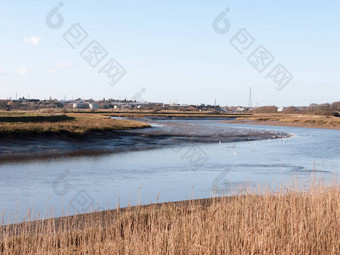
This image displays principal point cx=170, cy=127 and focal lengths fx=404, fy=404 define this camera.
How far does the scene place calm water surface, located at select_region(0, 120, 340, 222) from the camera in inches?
569

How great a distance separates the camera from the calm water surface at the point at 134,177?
569 inches

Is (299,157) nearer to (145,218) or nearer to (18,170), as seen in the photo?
(18,170)

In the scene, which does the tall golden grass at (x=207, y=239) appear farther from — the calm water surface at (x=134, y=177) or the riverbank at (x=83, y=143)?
the riverbank at (x=83, y=143)

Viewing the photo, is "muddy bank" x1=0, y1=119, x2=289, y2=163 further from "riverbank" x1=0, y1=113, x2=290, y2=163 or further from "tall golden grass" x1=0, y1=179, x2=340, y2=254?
"tall golden grass" x1=0, y1=179, x2=340, y2=254

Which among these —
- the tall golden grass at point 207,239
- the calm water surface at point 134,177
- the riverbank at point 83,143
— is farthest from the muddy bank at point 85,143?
the tall golden grass at point 207,239

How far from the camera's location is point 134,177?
67.8 ft

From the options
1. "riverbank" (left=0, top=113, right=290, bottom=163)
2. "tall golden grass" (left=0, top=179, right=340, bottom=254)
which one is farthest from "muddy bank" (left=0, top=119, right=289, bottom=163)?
→ "tall golden grass" (left=0, top=179, right=340, bottom=254)

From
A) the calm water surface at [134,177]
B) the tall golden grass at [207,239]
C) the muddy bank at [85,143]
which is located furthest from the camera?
the muddy bank at [85,143]

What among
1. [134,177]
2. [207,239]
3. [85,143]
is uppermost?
[85,143]

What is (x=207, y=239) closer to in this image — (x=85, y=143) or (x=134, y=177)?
(x=134, y=177)

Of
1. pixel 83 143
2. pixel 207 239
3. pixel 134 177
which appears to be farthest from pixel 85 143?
pixel 207 239

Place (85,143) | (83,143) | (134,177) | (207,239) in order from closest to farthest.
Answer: (207,239) < (134,177) < (83,143) < (85,143)

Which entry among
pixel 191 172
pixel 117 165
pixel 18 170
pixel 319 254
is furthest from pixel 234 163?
pixel 319 254

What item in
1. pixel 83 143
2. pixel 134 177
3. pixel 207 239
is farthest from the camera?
pixel 83 143
